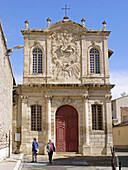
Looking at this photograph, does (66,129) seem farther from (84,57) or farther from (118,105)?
(118,105)

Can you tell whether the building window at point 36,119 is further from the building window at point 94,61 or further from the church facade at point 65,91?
the building window at point 94,61

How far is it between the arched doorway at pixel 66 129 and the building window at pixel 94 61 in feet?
11.3

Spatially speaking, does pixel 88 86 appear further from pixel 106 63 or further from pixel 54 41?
pixel 54 41

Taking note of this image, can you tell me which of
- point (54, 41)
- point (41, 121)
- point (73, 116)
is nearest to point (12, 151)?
point (41, 121)

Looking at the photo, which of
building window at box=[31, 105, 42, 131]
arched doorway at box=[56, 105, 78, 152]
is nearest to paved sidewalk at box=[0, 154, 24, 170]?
building window at box=[31, 105, 42, 131]

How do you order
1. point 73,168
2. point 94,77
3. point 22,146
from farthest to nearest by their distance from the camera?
point 94,77, point 22,146, point 73,168

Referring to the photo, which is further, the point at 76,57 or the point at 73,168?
the point at 76,57

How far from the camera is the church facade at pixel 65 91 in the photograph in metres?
21.8

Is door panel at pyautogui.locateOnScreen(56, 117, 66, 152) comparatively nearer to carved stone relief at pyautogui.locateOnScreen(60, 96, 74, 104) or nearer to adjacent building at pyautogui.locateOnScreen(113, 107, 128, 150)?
carved stone relief at pyautogui.locateOnScreen(60, 96, 74, 104)

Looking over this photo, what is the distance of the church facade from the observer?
21812 mm

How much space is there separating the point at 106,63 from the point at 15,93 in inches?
291

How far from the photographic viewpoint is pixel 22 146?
21.3m

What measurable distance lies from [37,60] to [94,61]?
14.6 ft

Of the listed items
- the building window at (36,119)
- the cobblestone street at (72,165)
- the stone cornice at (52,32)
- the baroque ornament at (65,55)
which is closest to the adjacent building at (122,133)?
the baroque ornament at (65,55)
